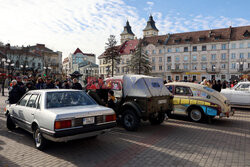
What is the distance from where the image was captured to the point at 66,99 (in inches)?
215

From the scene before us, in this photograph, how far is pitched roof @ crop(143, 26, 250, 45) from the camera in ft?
179

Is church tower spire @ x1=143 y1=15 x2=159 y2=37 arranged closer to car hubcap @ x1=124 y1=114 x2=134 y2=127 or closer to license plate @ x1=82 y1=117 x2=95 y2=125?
car hubcap @ x1=124 y1=114 x2=134 y2=127

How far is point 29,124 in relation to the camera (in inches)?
215

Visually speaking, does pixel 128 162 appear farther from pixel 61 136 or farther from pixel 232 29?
pixel 232 29

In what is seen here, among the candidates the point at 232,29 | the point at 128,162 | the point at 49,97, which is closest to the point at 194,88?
the point at 128,162

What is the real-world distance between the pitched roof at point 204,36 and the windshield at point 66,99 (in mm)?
58642

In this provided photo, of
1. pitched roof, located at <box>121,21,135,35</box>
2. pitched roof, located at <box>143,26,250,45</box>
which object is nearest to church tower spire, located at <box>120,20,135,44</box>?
pitched roof, located at <box>121,21,135,35</box>

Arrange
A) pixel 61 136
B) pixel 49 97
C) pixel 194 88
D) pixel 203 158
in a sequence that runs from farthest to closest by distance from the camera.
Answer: pixel 194 88
pixel 49 97
pixel 203 158
pixel 61 136

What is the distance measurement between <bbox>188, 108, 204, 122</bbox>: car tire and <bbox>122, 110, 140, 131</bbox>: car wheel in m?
Result: 3.29

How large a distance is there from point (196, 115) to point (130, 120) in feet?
11.5

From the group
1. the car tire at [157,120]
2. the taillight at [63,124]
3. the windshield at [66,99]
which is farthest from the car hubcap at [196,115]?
the taillight at [63,124]

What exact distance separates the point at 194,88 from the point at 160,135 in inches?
132

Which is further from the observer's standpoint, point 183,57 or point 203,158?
point 183,57

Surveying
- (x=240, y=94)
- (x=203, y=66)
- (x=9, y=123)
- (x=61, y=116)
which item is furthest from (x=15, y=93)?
(x=203, y=66)
